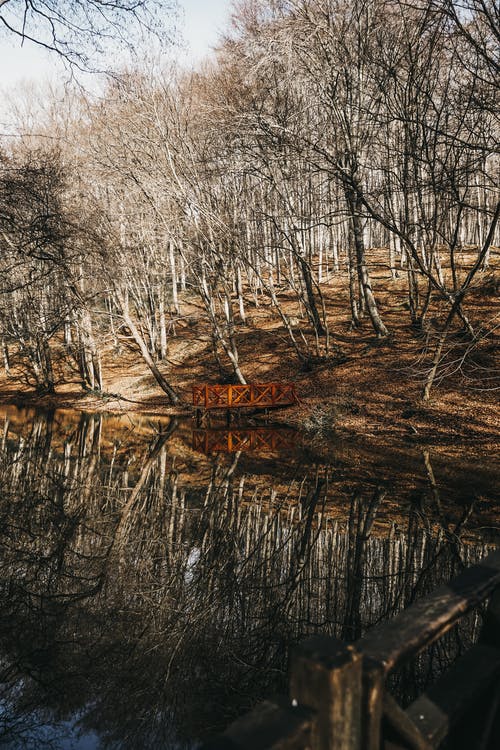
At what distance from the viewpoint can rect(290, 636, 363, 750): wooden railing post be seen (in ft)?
4.94

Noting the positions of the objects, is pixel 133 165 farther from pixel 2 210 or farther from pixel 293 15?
pixel 2 210

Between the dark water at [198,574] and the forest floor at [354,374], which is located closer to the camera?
the dark water at [198,574]

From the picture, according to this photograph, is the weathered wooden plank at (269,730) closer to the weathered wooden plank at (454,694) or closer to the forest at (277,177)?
the weathered wooden plank at (454,694)

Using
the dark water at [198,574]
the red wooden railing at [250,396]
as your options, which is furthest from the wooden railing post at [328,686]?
the red wooden railing at [250,396]

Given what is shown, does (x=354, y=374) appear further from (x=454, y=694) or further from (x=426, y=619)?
(x=426, y=619)

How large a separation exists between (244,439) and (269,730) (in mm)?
15693

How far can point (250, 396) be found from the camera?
20.0m

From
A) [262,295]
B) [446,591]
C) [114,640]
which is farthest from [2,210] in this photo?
[262,295]

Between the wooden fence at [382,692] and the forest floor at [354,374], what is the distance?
25.6 feet

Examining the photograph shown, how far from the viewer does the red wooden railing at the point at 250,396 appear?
19.8 m

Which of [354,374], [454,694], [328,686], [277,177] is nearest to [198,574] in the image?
[454,694]

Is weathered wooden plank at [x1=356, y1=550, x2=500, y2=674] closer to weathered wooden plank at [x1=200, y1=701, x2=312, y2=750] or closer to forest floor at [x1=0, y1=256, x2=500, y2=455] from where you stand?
weathered wooden plank at [x1=200, y1=701, x2=312, y2=750]

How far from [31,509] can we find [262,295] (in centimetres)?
2796

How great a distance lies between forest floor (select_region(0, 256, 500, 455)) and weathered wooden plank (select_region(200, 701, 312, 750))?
8854 millimetres
